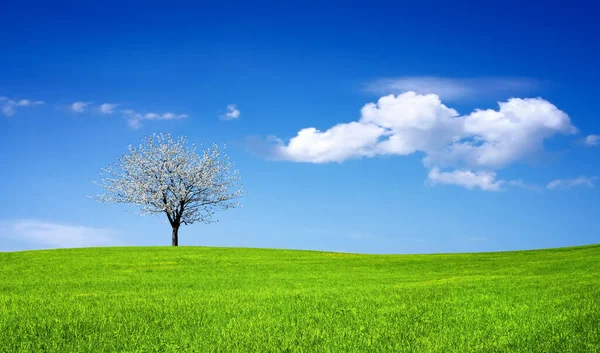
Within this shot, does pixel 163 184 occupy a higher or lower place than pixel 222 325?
higher

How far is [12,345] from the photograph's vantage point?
11.3 metres

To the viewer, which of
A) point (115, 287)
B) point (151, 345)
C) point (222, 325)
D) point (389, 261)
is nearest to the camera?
point (151, 345)

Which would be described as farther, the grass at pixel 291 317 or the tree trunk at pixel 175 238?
the tree trunk at pixel 175 238

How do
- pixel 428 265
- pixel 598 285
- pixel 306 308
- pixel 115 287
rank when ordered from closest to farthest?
pixel 306 308
pixel 598 285
pixel 115 287
pixel 428 265

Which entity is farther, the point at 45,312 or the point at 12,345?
the point at 45,312

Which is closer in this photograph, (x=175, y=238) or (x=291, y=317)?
(x=291, y=317)

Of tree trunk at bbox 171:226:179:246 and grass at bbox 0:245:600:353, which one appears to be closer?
grass at bbox 0:245:600:353

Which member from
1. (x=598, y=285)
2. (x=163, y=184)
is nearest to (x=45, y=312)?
(x=598, y=285)

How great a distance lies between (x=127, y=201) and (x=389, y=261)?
32.6 m

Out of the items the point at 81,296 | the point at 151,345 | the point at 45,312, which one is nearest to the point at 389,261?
the point at 81,296

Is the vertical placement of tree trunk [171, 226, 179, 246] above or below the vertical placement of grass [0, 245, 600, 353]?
above

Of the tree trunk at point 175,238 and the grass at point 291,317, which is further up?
the tree trunk at point 175,238

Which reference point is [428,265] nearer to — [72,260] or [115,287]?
[115,287]

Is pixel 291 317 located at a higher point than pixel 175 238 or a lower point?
lower
